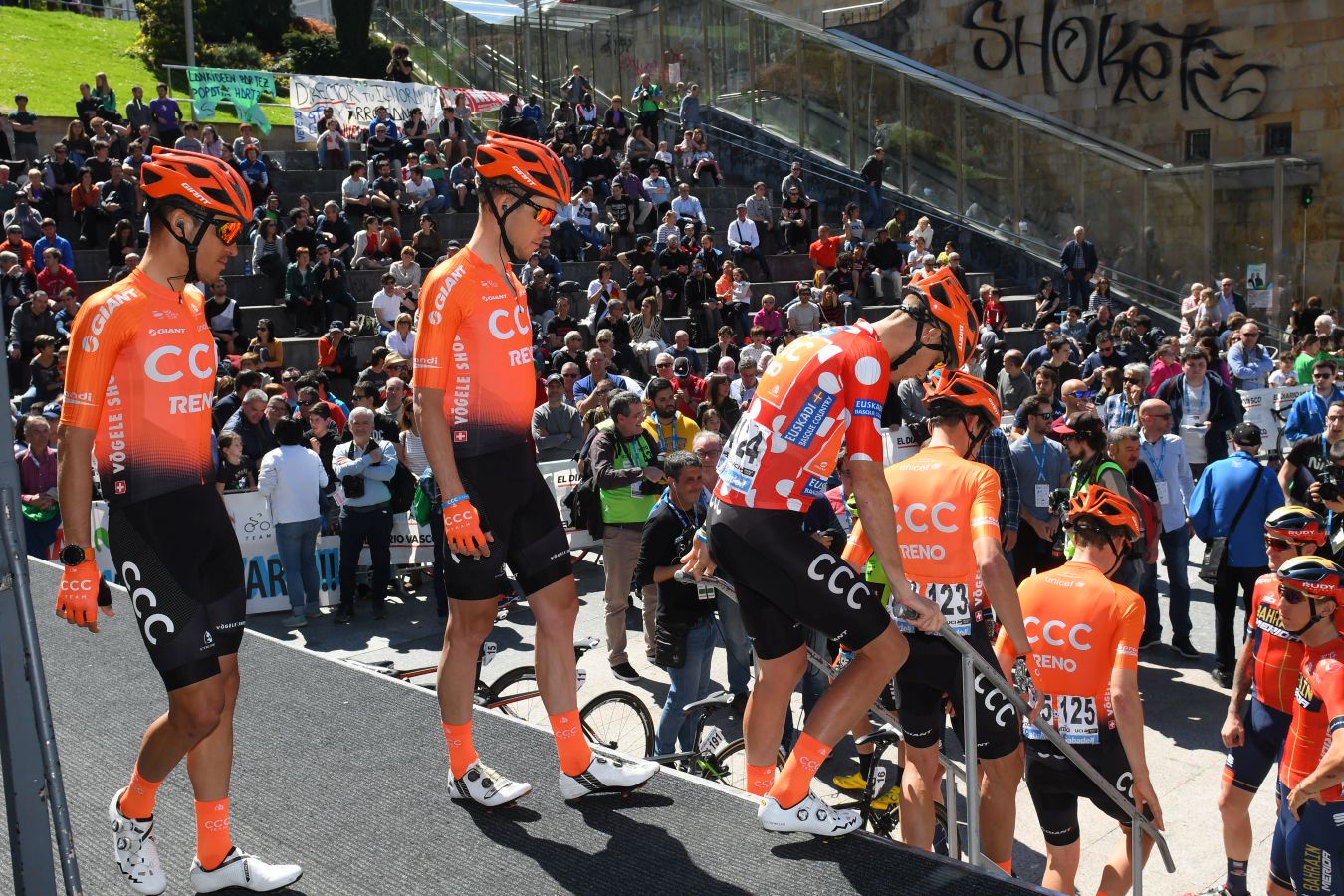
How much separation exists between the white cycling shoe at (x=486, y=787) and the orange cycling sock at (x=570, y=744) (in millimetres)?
164

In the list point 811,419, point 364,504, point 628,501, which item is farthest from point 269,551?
point 811,419

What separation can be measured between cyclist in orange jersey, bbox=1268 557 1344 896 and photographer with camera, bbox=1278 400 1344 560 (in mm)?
3235

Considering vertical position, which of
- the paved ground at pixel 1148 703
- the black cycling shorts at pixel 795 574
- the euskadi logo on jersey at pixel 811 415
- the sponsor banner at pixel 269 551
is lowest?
the paved ground at pixel 1148 703

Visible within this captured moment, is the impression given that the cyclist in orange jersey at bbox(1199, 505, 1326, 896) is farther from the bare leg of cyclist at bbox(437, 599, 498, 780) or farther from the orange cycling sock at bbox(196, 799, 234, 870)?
the orange cycling sock at bbox(196, 799, 234, 870)

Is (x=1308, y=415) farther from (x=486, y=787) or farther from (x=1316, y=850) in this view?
(x=486, y=787)

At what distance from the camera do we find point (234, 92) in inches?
918

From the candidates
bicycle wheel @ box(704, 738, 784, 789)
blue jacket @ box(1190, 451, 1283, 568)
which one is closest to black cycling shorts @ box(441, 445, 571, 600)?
bicycle wheel @ box(704, 738, 784, 789)

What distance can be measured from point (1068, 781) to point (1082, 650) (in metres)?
0.55

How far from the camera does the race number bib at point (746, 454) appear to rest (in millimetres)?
4117

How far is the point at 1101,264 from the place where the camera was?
2245cm

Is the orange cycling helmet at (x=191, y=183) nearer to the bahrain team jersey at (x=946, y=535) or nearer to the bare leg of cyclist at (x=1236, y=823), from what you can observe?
the bahrain team jersey at (x=946, y=535)

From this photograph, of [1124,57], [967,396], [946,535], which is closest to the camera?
[946,535]

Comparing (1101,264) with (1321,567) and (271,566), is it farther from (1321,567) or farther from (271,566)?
(1321,567)

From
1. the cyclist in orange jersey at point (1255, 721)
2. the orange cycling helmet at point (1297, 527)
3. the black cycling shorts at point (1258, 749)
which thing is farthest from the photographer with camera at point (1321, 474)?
the black cycling shorts at point (1258, 749)
